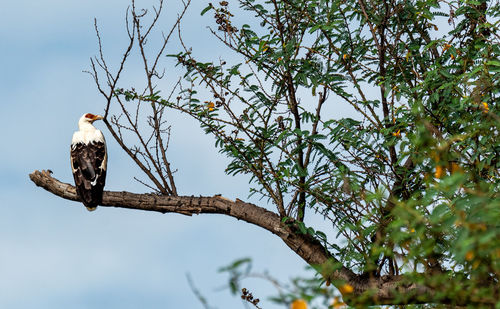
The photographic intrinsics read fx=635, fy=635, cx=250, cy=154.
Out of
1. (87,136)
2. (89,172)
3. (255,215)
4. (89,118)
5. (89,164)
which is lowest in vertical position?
(255,215)

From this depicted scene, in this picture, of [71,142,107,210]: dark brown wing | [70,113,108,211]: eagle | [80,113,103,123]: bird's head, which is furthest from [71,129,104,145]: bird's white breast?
[80,113,103,123]: bird's head

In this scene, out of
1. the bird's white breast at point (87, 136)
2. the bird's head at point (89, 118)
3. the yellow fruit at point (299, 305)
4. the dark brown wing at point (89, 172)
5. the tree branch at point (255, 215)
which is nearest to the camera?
the yellow fruit at point (299, 305)

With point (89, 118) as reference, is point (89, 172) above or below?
below

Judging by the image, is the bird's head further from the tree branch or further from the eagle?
the tree branch

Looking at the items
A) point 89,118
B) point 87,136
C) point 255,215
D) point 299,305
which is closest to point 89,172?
point 87,136

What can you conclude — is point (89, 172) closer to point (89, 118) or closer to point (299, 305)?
point (89, 118)

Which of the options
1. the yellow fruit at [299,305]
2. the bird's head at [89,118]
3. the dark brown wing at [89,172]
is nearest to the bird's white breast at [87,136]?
the dark brown wing at [89,172]

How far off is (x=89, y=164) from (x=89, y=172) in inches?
4.4

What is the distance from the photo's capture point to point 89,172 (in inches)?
267

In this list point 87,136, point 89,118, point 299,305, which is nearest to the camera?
point 299,305

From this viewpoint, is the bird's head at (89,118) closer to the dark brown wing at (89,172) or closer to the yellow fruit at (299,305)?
the dark brown wing at (89,172)

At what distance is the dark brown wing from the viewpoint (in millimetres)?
6695

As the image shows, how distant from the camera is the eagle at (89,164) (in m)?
6.70

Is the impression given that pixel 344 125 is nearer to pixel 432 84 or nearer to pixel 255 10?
pixel 432 84
